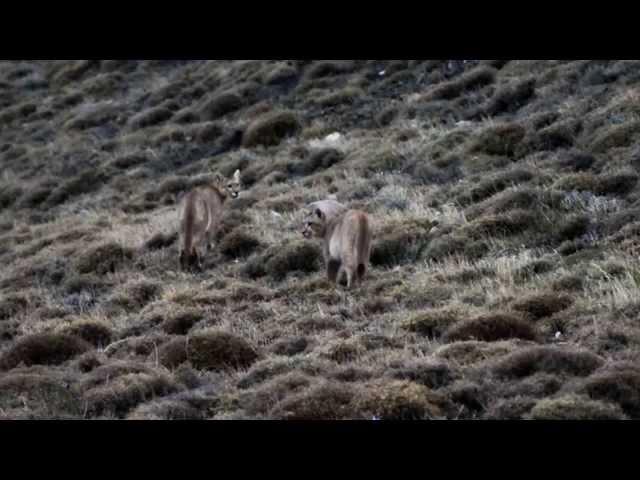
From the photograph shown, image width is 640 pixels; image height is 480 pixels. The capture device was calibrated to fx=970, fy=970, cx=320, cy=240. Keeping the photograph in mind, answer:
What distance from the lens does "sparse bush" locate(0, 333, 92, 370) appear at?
12.6 meters

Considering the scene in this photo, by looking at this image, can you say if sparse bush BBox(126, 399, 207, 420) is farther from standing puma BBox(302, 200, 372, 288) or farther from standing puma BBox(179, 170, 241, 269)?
standing puma BBox(179, 170, 241, 269)

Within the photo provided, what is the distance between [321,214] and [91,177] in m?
16.2

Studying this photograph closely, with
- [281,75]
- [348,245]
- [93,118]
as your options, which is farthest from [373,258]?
[93,118]

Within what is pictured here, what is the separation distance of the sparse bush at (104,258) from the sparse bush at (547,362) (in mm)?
10951

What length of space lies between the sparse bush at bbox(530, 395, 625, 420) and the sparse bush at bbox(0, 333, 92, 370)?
6928mm

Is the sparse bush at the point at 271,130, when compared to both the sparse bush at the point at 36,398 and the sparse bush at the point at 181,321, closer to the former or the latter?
the sparse bush at the point at 181,321

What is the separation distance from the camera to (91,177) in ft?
100

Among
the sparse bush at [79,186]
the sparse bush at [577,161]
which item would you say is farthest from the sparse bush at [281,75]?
the sparse bush at [577,161]

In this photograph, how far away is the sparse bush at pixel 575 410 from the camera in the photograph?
7887 mm

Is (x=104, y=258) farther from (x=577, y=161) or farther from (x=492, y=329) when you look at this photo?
(x=492, y=329)

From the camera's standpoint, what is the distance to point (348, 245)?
14578mm

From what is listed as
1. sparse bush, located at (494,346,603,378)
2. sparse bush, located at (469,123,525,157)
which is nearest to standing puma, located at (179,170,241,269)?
sparse bush, located at (469,123,525,157)

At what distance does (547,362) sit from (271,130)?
69.3ft
